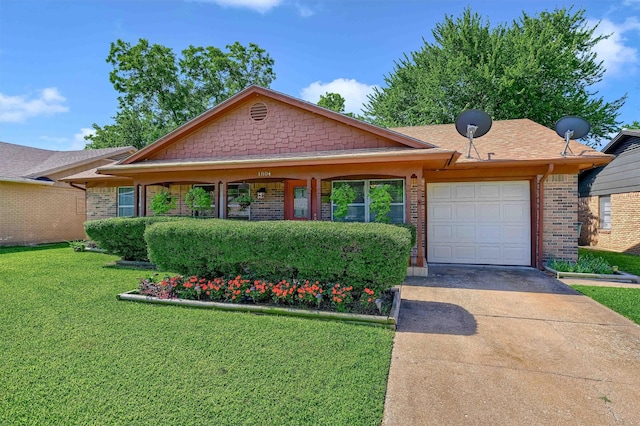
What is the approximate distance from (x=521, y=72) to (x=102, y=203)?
69.2 ft

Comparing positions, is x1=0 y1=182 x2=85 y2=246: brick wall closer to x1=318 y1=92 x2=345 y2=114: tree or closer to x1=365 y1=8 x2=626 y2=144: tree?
x1=365 y1=8 x2=626 y2=144: tree

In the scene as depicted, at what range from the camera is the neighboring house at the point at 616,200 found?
11.6 meters

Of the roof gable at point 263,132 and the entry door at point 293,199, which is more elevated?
the roof gable at point 263,132

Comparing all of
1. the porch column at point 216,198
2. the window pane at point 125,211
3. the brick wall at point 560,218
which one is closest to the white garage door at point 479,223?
the brick wall at point 560,218

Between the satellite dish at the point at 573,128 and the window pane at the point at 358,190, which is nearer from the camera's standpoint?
the satellite dish at the point at 573,128

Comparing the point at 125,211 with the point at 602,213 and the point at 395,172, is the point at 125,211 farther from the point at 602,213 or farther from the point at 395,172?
the point at 602,213

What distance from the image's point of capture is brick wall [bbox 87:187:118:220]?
40.7 ft

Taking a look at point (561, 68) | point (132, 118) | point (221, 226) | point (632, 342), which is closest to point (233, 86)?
point (132, 118)

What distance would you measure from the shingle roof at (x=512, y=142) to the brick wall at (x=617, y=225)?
518 cm

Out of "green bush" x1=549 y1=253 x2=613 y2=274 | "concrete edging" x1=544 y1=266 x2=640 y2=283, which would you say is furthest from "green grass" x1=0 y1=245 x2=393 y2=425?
"green bush" x1=549 y1=253 x2=613 y2=274

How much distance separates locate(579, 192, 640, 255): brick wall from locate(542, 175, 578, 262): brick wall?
231 inches

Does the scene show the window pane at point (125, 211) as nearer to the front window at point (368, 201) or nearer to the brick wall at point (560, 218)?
the front window at point (368, 201)

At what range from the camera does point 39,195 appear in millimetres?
14156

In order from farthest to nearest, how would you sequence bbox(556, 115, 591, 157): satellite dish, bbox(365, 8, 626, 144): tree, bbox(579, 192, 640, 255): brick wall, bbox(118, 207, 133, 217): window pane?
bbox(365, 8, 626, 144): tree → bbox(118, 207, 133, 217): window pane → bbox(579, 192, 640, 255): brick wall → bbox(556, 115, 591, 157): satellite dish
